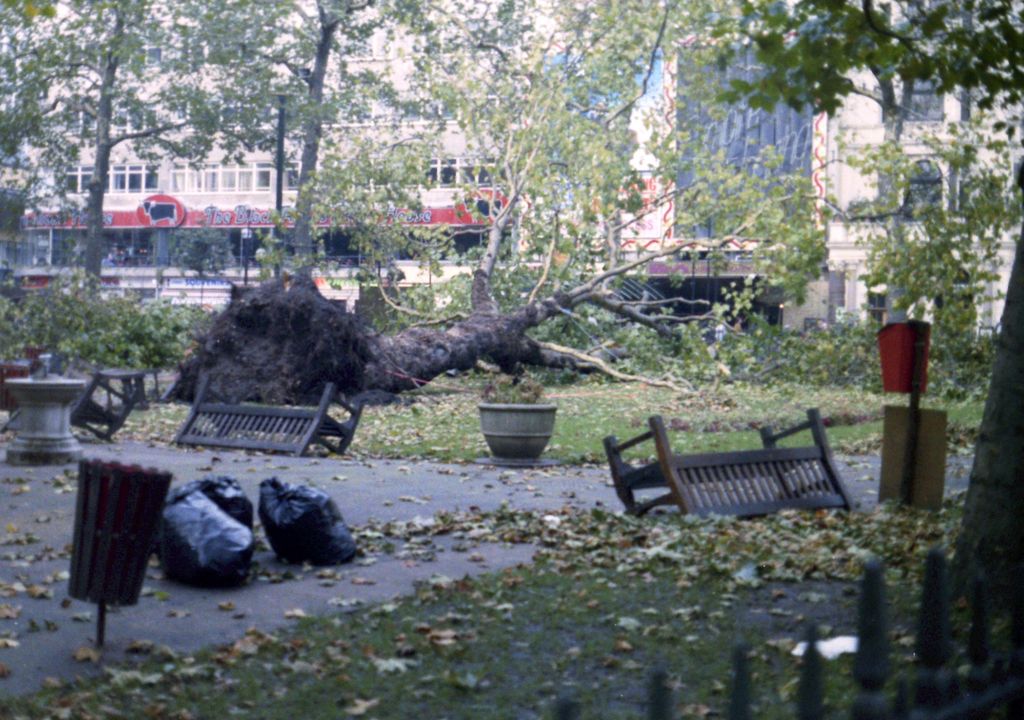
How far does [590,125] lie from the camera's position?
87.6ft

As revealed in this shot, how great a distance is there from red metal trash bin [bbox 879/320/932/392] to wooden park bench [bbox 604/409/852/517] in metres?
0.88

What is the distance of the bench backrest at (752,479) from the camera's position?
1039 centimetres

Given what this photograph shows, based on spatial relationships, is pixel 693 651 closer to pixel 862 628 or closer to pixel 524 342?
pixel 862 628

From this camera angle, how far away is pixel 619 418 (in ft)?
67.5

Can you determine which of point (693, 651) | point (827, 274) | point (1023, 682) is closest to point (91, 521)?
point (693, 651)

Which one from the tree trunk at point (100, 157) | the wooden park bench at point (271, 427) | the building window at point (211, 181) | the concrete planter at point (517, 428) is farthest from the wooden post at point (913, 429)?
the building window at point (211, 181)

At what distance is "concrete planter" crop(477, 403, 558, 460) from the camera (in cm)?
1505

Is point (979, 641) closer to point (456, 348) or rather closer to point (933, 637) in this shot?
point (933, 637)

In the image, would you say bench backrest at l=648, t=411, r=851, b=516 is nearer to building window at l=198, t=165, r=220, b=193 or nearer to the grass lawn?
the grass lawn

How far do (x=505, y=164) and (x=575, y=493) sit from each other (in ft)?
49.7

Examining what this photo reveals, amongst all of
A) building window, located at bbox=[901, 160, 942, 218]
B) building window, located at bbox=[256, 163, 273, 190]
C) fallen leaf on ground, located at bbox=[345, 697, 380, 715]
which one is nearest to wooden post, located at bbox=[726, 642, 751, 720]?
fallen leaf on ground, located at bbox=[345, 697, 380, 715]

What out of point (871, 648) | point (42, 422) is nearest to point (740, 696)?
point (871, 648)

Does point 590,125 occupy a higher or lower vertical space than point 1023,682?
higher

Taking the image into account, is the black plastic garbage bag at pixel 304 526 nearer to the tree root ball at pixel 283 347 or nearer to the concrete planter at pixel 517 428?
the concrete planter at pixel 517 428
